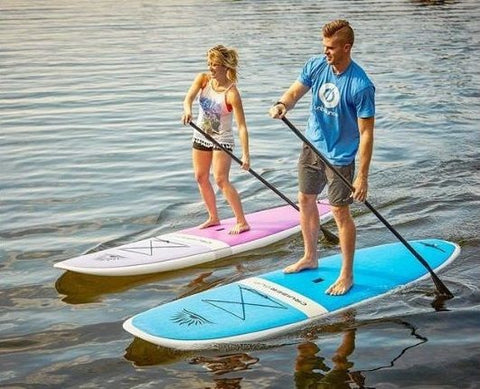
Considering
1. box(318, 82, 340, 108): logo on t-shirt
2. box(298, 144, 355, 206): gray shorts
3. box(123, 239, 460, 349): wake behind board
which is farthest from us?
box(298, 144, 355, 206): gray shorts

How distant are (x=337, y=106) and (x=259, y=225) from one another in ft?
10.5

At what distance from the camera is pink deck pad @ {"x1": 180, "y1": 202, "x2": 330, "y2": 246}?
965 centimetres

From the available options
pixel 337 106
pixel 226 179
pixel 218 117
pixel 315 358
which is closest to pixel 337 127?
pixel 337 106

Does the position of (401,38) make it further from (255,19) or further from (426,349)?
(426,349)

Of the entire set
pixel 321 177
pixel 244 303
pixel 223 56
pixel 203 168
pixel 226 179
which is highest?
pixel 223 56

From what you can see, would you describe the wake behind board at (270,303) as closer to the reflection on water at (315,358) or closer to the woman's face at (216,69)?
the reflection on water at (315,358)

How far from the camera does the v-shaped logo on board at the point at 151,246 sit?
903cm

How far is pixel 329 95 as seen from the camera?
23.7 feet

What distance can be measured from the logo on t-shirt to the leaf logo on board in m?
2.11

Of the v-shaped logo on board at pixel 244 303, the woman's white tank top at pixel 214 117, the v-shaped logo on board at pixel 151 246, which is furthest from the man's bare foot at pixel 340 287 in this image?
the woman's white tank top at pixel 214 117

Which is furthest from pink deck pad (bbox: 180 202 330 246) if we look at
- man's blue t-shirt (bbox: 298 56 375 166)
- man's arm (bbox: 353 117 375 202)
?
Answer: man's arm (bbox: 353 117 375 202)

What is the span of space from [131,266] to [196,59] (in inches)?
826

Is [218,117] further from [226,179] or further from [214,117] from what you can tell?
[226,179]

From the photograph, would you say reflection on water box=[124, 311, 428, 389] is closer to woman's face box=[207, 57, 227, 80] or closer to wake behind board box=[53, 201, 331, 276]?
wake behind board box=[53, 201, 331, 276]
